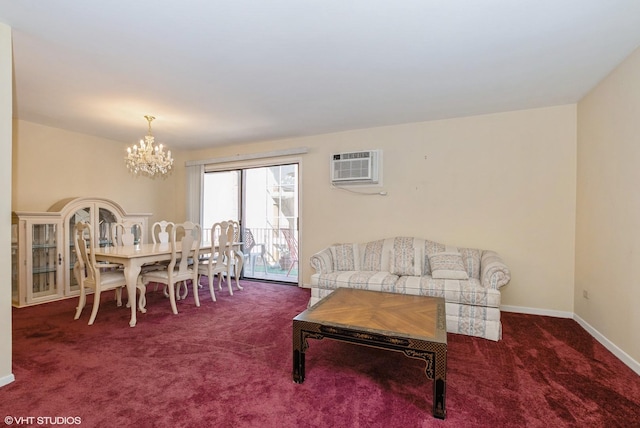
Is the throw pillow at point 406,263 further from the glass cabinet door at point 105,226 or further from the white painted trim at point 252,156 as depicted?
the glass cabinet door at point 105,226

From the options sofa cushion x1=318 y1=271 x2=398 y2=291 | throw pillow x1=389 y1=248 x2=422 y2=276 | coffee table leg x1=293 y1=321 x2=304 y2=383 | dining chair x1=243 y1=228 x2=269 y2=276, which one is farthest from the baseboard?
dining chair x1=243 y1=228 x2=269 y2=276

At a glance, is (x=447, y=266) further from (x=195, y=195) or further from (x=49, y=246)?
(x=49, y=246)

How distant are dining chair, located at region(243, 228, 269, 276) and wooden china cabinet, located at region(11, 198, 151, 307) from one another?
2105mm

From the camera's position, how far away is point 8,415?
1.70 meters

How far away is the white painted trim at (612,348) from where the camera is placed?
7.21ft

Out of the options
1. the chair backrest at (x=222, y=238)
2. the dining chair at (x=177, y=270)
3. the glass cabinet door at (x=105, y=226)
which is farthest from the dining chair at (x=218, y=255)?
the glass cabinet door at (x=105, y=226)

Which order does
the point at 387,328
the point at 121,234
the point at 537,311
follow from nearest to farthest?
1. the point at 387,328
2. the point at 537,311
3. the point at 121,234

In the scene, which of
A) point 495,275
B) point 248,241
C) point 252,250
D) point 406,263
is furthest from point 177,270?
point 495,275

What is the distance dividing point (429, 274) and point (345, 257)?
1.05 metres

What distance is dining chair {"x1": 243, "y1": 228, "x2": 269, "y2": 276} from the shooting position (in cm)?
562

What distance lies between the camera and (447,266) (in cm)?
324

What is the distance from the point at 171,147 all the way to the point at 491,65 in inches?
201

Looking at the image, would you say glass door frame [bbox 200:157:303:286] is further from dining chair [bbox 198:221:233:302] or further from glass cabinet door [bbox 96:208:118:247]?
glass cabinet door [bbox 96:208:118:247]

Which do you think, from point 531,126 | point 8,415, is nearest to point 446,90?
point 531,126
